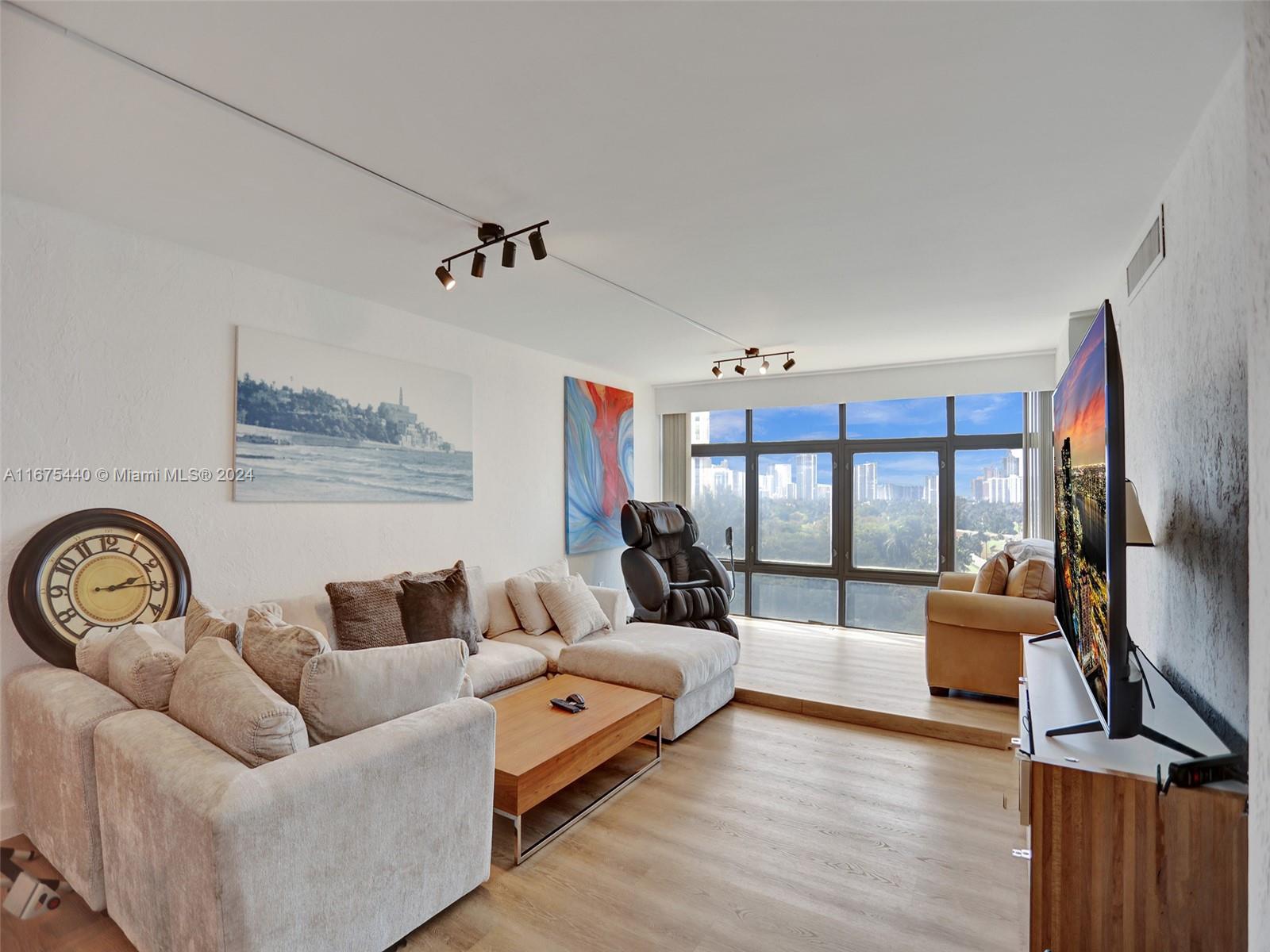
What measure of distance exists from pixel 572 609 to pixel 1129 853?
3.24 meters

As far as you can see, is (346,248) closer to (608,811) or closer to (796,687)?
(608,811)

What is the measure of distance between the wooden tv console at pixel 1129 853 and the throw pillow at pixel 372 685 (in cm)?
166

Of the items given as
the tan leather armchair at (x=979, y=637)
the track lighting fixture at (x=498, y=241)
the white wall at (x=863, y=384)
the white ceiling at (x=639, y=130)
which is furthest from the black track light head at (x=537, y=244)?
the white wall at (x=863, y=384)

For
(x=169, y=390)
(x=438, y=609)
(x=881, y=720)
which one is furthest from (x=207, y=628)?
(x=881, y=720)

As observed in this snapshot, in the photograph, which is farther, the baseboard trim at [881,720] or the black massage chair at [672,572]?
the black massage chair at [672,572]

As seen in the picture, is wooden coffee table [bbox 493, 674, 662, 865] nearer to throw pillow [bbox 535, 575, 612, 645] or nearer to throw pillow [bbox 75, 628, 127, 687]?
throw pillow [bbox 535, 575, 612, 645]

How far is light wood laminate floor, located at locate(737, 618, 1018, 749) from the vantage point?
12.0ft

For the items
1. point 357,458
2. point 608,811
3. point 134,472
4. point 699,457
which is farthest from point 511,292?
point 699,457

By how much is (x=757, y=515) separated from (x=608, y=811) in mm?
4387

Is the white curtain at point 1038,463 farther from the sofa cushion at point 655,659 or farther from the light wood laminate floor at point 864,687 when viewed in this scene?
the sofa cushion at point 655,659

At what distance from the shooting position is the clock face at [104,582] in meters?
2.52

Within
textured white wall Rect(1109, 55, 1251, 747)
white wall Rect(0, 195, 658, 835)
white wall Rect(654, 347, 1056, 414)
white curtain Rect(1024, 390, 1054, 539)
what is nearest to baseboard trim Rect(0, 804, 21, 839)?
white wall Rect(0, 195, 658, 835)

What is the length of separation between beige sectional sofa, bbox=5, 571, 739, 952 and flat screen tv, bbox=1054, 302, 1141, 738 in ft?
5.78

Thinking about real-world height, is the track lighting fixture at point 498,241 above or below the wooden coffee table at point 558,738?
above
